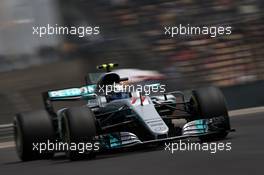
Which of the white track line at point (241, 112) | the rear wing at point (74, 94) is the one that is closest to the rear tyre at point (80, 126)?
the rear wing at point (74, 94)

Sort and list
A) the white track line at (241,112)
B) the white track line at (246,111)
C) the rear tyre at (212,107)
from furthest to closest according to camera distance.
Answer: the white track line at (246,111) → the white track line at (241,112) → the rear tyre at (212,107)

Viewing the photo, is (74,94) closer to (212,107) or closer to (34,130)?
(34,130)

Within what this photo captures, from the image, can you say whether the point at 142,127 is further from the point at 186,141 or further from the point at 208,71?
the point at 208,71

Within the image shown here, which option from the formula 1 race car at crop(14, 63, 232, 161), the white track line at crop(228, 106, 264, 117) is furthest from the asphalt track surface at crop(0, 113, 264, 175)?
the white track line at crop(228, 106, 264, 117)

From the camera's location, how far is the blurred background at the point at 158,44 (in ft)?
59.4

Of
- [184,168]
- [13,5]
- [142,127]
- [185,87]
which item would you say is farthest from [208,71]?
[184,168]

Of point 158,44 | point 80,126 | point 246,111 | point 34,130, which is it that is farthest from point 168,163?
point 158,44

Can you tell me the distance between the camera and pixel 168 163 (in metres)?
7.66

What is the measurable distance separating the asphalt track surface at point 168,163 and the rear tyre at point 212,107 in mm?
259

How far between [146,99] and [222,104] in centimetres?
102

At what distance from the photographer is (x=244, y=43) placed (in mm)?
18656

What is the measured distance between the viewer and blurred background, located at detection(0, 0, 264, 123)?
18109mm

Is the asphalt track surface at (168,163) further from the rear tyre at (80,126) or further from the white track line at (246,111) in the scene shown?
the white track line at (246,111)

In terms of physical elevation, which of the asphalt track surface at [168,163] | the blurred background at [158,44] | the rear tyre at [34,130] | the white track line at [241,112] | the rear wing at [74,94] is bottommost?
the white track line at [241,112]
